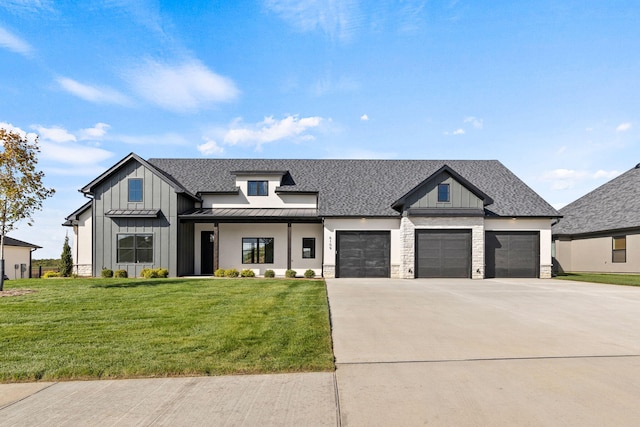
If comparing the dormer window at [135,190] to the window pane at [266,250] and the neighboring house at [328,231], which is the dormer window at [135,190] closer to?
the neighboring house at [328,231]

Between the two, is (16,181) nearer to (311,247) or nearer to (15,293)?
(15,293)

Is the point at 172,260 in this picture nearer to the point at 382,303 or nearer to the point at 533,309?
the point at 382,303

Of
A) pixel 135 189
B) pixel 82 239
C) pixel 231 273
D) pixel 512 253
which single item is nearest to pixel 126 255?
pixel 82 239

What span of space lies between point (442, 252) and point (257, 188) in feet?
38.2

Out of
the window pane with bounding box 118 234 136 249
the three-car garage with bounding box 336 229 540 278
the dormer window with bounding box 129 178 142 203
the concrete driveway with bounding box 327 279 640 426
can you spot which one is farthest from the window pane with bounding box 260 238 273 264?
the concrete driveway with bounding box 327 279 640 426

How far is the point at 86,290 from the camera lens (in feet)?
43.0

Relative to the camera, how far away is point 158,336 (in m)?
6.76

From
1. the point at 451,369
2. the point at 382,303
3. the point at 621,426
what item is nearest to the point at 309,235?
the point at 382,303

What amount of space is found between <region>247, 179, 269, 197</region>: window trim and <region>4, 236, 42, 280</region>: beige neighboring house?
20.8 meters

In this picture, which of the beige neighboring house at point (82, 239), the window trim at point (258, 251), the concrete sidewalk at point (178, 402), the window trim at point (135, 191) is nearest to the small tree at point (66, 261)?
the beige neighboring house at point (82, 239)

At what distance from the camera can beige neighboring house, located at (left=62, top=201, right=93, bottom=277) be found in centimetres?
2105

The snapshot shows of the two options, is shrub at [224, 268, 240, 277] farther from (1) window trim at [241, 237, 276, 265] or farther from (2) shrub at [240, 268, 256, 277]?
(1) window trim at [241, 237, 276, 265]

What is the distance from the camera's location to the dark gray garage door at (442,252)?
1986 centimetres

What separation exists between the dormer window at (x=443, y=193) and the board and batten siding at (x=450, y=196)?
155 millimetres
